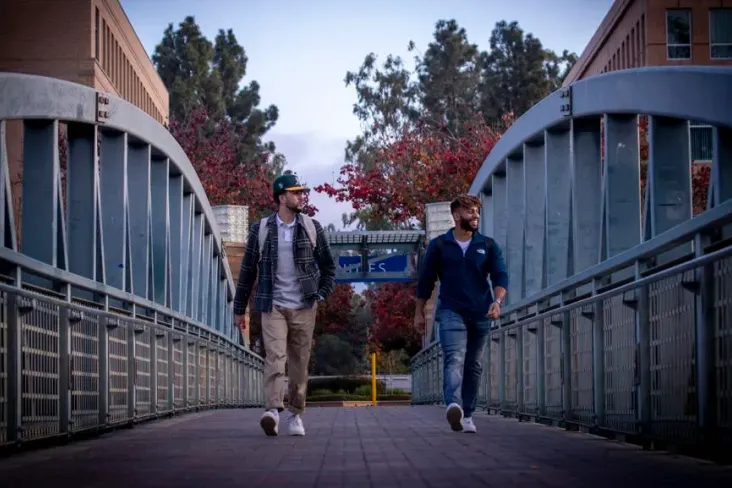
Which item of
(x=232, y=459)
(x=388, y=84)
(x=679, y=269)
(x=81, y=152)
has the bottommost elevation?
(x=232, y=459)

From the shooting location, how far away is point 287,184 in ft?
38.5

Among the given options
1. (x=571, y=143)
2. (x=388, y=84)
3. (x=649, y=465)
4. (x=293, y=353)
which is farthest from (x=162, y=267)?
(x=388, y=84)

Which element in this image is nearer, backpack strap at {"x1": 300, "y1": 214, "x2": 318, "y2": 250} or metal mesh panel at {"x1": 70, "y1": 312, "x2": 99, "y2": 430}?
metal mesh panel at {"x1": 70, "y1": 312, "x2": 99, "y2": 430}

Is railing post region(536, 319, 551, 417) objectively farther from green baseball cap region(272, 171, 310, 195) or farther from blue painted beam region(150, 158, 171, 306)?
blue painted beam region(150, 158, 171, 306)

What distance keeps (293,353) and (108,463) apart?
3.38m

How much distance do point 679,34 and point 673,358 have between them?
43540 mm

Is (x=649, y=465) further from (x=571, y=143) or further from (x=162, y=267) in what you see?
(x=162, y=267)

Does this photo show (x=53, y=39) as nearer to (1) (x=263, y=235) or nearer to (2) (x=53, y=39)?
(2) (x=53, y=39)

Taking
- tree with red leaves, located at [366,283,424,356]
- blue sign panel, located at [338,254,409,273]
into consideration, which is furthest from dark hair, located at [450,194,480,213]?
tree with red leaves, located at [366,283,424,356]

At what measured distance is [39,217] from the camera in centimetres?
1370

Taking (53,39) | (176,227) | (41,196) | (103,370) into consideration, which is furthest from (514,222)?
(53,39)

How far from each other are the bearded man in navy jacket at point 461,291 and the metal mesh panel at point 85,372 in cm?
255

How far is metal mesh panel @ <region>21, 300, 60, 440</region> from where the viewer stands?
31.4 feet

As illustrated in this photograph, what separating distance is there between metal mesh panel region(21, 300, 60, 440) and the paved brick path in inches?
8.2
